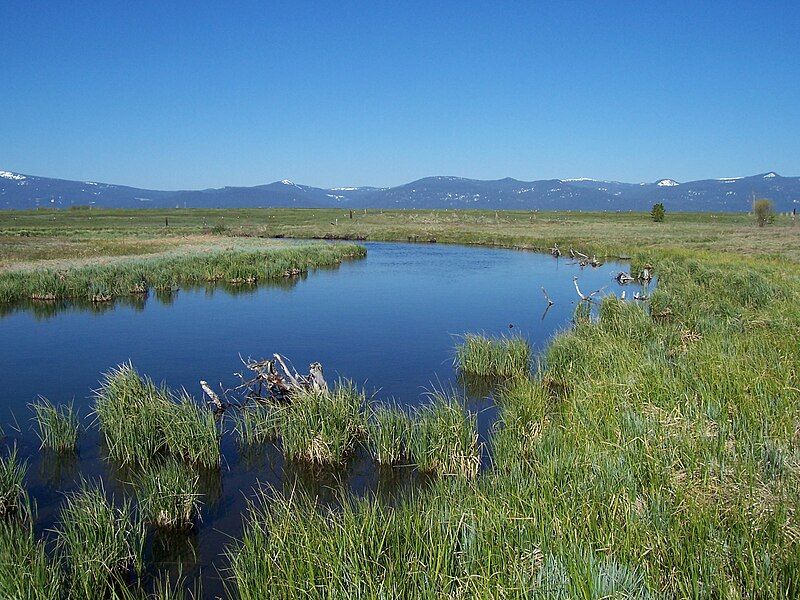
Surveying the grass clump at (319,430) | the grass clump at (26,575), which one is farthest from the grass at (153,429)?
the grass clump at (26,575)

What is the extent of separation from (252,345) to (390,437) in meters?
10.0

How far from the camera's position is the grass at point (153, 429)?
1015cm

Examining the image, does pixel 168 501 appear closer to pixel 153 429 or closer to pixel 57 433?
pixel 153 429

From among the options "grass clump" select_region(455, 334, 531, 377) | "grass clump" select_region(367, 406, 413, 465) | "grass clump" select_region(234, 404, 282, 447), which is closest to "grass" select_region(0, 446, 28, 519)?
"grass clump" select_region(234, 404, 282, 447)

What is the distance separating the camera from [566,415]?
362 inches

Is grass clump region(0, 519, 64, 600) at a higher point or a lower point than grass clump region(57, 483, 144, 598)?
higher

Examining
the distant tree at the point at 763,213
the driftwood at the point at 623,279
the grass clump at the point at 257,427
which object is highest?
the distant tree at the point at 763,213

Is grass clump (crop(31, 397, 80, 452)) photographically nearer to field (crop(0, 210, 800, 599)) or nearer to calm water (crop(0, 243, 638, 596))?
calm water (crop(0, 243, 638, 596))

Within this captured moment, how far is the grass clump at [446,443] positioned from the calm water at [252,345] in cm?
45

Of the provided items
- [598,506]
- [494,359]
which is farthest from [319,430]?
[494,359]

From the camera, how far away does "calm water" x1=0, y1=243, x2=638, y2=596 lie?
31.5 ft

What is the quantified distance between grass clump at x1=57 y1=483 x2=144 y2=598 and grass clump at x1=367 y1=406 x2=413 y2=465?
4.05 metres

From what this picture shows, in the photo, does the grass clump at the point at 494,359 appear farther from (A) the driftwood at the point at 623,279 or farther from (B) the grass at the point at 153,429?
(A) the driftwood at the point at 623,279

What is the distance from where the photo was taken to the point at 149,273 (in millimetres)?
31172
